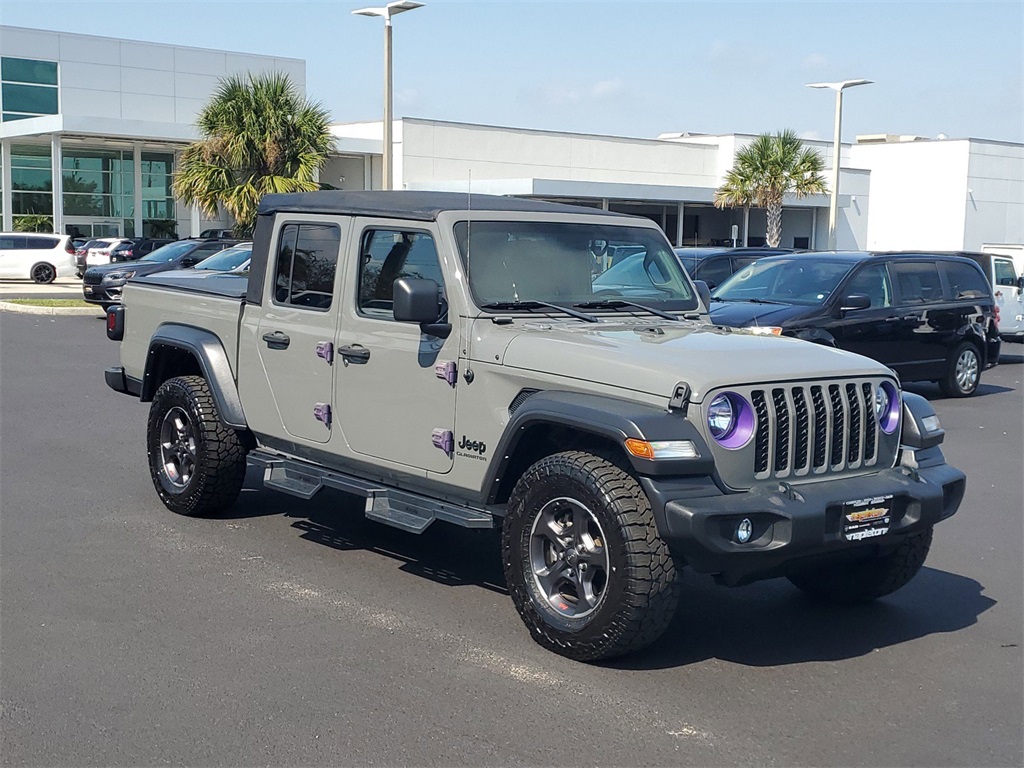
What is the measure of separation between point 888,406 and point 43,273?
35.8 metres

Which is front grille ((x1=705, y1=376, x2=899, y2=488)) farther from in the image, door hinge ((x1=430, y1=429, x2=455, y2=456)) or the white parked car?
the white parked car

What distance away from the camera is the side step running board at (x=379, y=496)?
5910 mm

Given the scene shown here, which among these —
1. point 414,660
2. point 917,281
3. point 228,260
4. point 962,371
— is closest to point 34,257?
point 228,260

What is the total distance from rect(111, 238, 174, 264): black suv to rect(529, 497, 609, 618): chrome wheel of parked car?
1220 inches

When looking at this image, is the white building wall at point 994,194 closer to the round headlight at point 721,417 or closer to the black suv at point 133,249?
the black suv at point 133,249

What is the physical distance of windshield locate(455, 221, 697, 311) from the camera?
615cm

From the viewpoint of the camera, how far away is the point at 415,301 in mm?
5742

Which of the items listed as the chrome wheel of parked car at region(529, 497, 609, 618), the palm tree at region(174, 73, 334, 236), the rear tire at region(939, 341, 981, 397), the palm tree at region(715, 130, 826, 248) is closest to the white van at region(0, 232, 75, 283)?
the palm tree at region(174, 73, 334, 236)

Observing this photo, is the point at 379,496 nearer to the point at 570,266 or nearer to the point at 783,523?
the point at 570,266

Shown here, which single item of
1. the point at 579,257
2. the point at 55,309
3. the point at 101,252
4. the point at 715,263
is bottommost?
the point at 55,309

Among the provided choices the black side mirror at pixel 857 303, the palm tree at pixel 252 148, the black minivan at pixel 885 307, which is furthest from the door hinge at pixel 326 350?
the palm tree at pixel 252 148

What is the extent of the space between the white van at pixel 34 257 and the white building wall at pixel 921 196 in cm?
3509

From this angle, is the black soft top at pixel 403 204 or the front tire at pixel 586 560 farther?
the black soft top at pixel 403 204

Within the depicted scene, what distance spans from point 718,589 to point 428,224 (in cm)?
250
